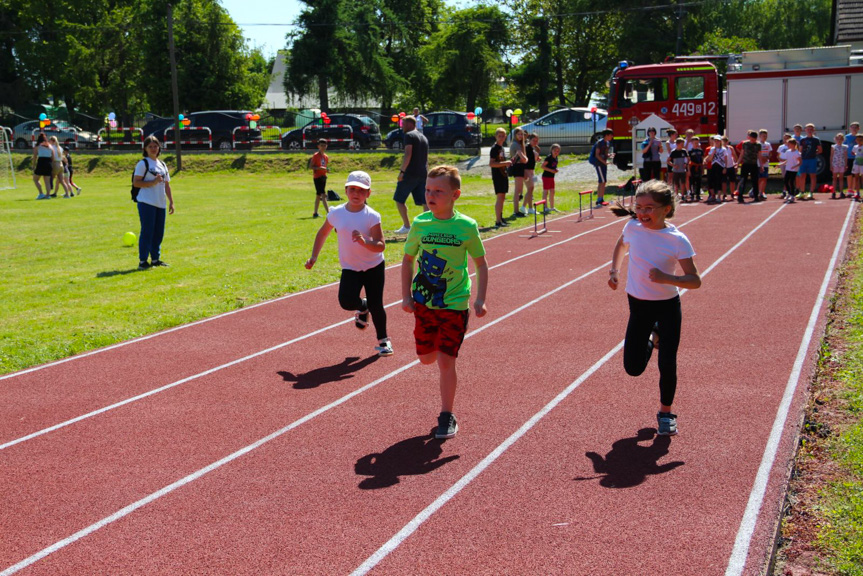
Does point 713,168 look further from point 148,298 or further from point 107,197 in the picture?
point 107,197

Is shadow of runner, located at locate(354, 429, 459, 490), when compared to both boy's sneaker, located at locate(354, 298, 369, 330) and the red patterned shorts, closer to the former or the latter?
the red patterned shorts

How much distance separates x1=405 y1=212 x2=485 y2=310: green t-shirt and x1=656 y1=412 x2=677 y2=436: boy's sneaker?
1.59m

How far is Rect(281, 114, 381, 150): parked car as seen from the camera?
142 ft

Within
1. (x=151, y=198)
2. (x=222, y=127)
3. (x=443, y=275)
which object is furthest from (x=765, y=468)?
(x=222, y=127)

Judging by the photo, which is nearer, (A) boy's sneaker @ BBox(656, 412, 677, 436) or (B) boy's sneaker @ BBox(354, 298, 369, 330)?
(A) boy's sneaker @ BBox(656, 412, 677, 436)

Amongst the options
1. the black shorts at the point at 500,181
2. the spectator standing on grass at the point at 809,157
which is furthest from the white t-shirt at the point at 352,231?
the spectator standing on grass at the point at 809,157

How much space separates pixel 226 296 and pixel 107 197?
19.2 meters

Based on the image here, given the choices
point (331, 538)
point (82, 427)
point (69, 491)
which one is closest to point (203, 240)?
point (82, 427)

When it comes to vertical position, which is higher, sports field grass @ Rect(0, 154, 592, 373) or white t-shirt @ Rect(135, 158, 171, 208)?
white t-shirt @ Rect(135, 158, 171, 208)

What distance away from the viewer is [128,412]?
6.89m

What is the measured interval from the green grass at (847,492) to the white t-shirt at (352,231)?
425cm

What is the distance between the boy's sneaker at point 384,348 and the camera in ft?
27.5

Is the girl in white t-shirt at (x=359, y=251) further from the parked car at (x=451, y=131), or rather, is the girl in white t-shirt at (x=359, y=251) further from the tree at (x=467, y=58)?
the tree at (x=467, y=58)

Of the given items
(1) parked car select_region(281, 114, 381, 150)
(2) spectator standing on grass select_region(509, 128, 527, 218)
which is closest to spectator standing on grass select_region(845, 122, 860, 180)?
(2) spectator standing on grass select_region(509, 128, 527, 218)
